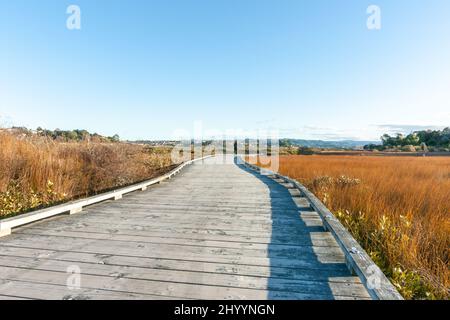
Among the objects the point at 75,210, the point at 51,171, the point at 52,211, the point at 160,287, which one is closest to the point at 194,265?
the point at 160,287

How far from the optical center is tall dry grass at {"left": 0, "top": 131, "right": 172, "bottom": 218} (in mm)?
4738

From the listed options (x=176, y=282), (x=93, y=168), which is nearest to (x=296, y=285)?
(x=176, y=282)

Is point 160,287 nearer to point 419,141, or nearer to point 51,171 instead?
point 51,171

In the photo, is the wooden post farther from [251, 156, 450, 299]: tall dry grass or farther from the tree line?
the tree line

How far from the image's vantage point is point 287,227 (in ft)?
12.1

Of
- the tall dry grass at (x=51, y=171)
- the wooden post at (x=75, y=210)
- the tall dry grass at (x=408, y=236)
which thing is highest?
the tall dry grass at (x=51, y=171)

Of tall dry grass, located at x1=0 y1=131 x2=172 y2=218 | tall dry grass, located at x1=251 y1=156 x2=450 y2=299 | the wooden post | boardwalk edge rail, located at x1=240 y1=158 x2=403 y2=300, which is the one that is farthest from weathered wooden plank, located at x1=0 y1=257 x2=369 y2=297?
tall dry grass, located at x1=0 y1=131 x2=172 y2=218

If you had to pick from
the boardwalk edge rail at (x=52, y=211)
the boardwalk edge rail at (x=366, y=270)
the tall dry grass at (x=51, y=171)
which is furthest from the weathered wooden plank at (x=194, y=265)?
the tall dry grass at (x=51, y=171)

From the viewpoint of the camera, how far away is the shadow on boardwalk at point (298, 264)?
2.04 metres

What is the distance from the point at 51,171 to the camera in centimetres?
551

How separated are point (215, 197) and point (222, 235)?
282 centimetres

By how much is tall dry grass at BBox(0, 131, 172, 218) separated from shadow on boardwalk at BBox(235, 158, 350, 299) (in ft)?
13.6

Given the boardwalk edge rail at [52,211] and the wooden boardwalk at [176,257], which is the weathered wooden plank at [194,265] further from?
the boardwalk edge rail at [52,211]
